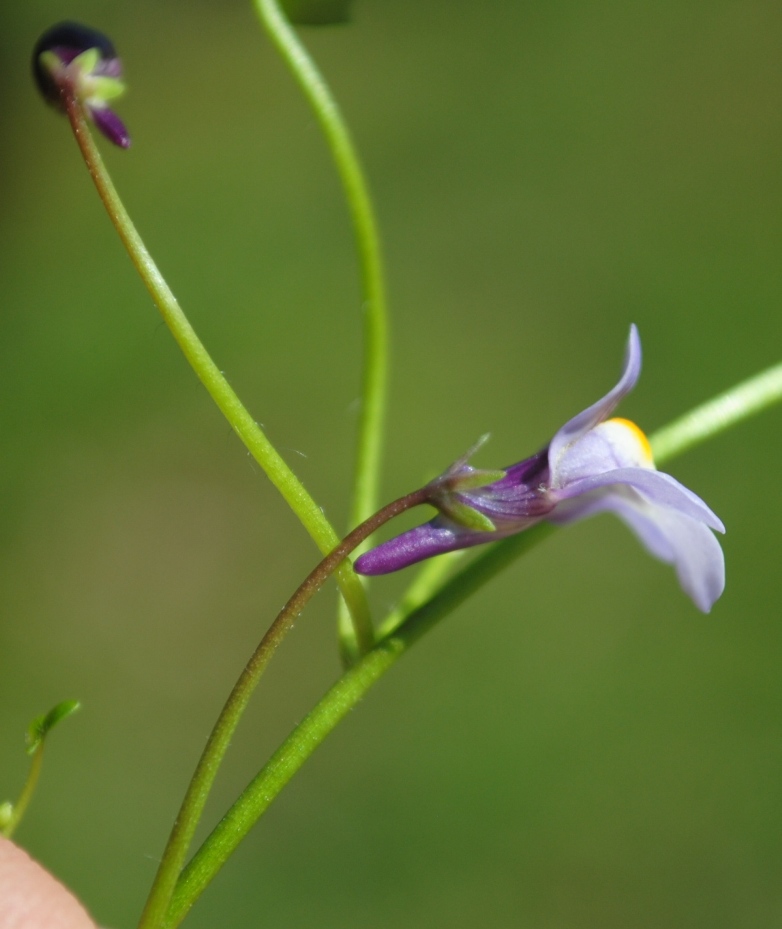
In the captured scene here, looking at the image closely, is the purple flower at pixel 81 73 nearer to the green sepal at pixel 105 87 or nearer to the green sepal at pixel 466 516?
the green sepal at pixel 105 87

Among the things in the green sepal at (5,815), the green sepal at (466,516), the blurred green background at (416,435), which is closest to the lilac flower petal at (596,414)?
the green sepal at (466,516)

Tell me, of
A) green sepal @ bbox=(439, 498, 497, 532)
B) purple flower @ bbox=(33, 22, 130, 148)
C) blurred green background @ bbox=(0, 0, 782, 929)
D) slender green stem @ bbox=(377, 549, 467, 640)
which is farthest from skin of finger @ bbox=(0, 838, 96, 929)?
blurred green background @ bbox=(0, 0, 782, 929)

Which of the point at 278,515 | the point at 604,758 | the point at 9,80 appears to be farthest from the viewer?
the point at 9,80

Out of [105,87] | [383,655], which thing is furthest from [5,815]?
[105,87]

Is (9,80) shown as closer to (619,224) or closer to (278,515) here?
(278,515)

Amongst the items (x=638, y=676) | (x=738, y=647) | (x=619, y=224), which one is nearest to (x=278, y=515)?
(x=638, y=676)

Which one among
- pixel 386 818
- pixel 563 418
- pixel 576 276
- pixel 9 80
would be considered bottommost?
pixel 386 818
